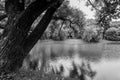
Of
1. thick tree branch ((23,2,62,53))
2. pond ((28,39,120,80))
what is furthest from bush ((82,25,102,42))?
pond ((28,39,120,80))

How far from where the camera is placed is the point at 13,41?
312 centimetres

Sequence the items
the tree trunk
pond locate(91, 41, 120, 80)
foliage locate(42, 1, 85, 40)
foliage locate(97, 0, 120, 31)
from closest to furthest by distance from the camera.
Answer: the tree trunk, foliage locate(97, 0, 120, 31), pond locate(91, 41, 120, 80), foliage locate(42, 1, 85, 40)

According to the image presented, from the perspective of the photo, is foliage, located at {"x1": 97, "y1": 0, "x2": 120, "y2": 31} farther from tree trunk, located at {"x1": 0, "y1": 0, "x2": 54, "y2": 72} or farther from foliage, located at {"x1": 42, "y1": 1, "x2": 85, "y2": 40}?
foliage, located at {"x1": 42, "y1": 1, "x2": 85, "y2": 40}

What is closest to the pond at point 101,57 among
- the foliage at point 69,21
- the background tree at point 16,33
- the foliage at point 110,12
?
the foliage at point 69,21

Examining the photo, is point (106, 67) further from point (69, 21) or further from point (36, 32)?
point (36, 32)

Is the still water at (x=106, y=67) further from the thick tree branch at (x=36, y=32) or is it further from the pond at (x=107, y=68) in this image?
the thick tree branch at (x=36, y=32)

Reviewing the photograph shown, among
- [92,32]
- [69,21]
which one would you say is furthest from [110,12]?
[92,32]

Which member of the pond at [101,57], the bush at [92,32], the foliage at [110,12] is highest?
the foliage at [110,12]

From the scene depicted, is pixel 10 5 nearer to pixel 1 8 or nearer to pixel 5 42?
pixel 5 42

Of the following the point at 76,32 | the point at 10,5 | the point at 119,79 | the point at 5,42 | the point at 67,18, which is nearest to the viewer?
the point at 5,42

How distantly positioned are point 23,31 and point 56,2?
1.33 m

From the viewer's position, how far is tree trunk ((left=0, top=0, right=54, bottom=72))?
3039 mm

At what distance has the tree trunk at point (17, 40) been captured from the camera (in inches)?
120

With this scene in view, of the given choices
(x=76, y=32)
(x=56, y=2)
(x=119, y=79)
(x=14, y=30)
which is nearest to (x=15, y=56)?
(x=14, y=30)
